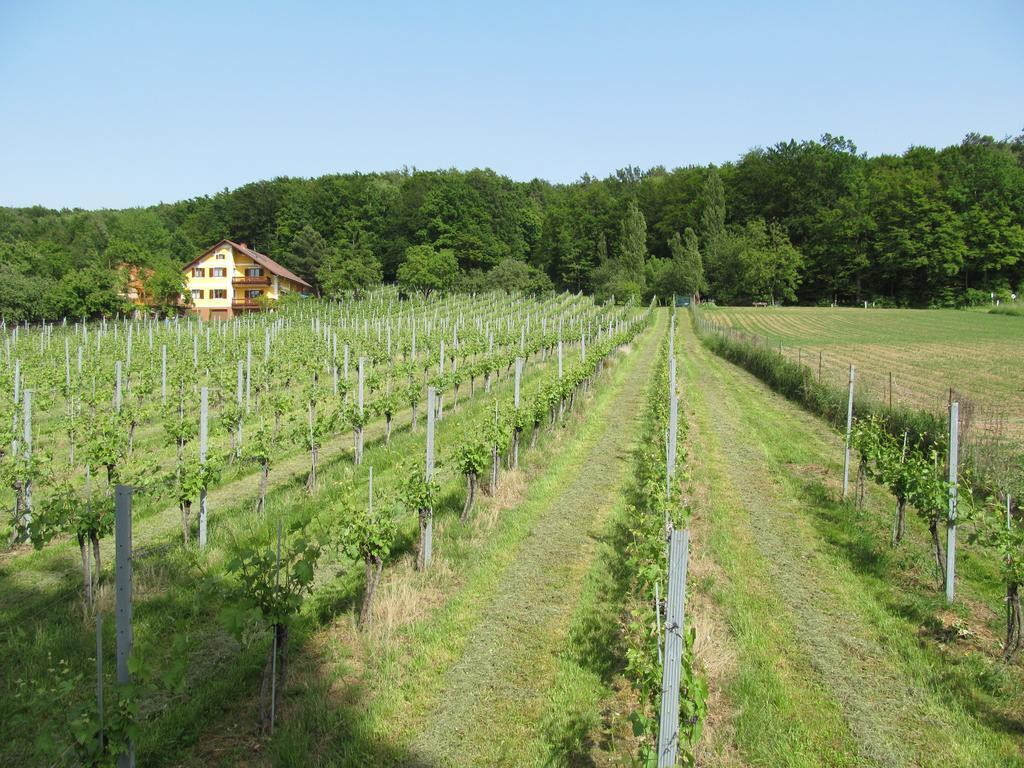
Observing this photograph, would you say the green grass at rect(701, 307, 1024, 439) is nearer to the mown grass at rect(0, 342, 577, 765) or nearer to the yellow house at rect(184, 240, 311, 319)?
the mown grass at rect(0, 342, 577, 765)

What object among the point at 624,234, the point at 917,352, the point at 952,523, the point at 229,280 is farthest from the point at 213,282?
the point at 952,523

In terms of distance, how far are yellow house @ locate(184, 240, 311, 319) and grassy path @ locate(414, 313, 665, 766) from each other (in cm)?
5833

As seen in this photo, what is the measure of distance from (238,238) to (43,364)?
242 ft

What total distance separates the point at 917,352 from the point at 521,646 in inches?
1117

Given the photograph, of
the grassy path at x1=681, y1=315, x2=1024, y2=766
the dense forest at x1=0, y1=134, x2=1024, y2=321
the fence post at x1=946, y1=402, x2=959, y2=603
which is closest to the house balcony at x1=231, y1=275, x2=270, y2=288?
Result: the dense forest at x1=0, y1=134, x2=1024, y2=321

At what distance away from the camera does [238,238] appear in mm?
88875

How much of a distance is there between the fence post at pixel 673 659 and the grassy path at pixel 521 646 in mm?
1078

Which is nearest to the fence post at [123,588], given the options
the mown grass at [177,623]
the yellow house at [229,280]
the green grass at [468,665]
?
the mown grass at [177,623]

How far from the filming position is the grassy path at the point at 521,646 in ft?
15.6

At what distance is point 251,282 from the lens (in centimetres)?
6244

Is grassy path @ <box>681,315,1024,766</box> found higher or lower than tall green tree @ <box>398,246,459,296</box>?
lower

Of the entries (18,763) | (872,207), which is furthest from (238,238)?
(18,763)

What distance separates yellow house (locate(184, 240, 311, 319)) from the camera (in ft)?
205

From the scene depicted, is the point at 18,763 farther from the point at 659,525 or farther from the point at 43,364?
A: the point at 43,364
